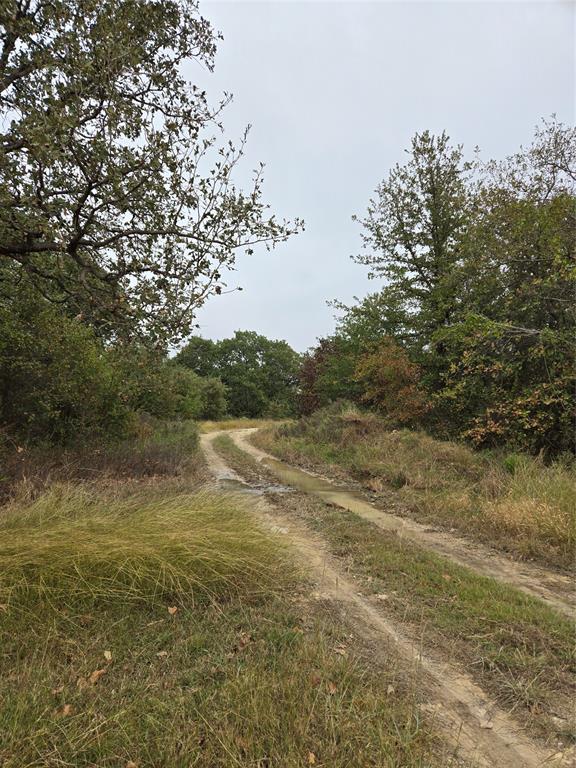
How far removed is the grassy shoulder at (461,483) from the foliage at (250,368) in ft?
145

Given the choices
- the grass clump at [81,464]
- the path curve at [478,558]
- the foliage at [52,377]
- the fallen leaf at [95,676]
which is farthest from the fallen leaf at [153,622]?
the path curve at [478,558]

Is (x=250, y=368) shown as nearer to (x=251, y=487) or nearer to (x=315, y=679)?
(x=251, y=487)

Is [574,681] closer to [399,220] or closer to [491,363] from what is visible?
[491,363]

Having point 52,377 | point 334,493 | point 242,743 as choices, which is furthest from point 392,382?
point 242,743

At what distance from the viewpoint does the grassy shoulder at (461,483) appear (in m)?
5.98

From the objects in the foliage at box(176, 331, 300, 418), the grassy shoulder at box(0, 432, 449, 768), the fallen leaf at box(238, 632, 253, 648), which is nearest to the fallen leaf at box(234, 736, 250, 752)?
the grassy shoulder at box(0, 432, 449, 768)

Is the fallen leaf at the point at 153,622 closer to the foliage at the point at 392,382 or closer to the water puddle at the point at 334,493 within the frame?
the water puddle at the point at 334,493

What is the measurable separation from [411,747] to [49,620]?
271 cm

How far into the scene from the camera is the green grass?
2.14 m

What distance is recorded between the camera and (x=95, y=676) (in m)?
2.66

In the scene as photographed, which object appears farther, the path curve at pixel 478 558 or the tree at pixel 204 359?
the tree at pixel 204 359

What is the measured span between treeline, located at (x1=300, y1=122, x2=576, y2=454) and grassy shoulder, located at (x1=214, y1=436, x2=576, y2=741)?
5754mm

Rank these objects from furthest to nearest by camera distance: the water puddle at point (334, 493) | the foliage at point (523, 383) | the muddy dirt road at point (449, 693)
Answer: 1. the foliage at point (523, 383)
2. the water puddle at point (334, 493)
3. the muddy dirt road at point (449, 693)

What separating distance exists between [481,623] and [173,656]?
2.69 m
